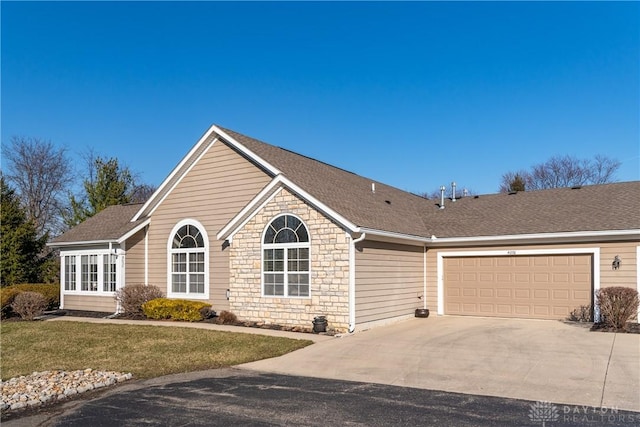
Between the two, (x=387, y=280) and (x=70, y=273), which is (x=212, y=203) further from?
(x=70, y=273)

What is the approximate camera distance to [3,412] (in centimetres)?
701

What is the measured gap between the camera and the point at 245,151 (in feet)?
52.6

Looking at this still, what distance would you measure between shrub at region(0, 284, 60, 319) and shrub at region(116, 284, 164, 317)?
10.1ft

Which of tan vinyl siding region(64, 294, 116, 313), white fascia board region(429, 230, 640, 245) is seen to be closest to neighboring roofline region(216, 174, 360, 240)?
white fascia board region(429, 230, 640, 245)

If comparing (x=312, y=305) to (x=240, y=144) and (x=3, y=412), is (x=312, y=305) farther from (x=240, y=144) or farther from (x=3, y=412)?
(x=3, y=412)

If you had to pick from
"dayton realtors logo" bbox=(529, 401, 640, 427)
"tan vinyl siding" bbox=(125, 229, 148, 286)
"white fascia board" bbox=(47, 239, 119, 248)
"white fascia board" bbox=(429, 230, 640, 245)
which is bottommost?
"dayton realtors logo" bbox=(529, 401, 640, 427)

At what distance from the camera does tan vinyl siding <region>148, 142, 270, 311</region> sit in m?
16.4

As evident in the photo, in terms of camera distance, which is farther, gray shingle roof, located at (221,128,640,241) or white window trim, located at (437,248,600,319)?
gray shingle roof, located at (221,128,640,241)

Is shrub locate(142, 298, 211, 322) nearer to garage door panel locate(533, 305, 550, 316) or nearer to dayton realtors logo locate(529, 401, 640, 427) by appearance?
garage door panel locate(533, 305, 550, 316)

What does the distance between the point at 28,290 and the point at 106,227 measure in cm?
410

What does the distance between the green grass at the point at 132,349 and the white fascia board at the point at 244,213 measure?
A: 125 inches

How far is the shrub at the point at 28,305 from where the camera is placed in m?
17.2

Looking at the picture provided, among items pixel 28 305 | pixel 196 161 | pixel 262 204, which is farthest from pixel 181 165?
pixel 28 305

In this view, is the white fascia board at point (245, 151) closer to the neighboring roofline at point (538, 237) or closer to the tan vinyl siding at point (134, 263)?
the tan vinyl siding at point (134, 263)
